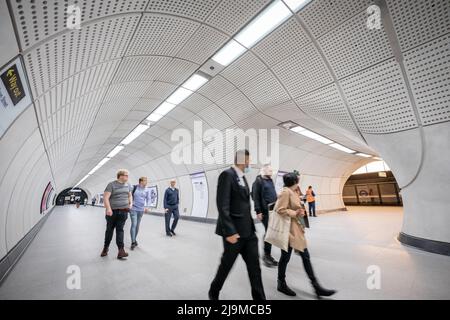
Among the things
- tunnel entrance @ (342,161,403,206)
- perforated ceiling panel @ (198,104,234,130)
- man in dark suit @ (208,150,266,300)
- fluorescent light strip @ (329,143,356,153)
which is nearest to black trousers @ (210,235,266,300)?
man in dark suit @ (208,150,266,300)

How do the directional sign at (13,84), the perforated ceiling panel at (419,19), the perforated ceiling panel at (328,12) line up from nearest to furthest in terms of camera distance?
1. the directional sign at (13,84)
2. the perforated ceiling panel at (419,19)
3. the perforated ceiling panel at (328,12)

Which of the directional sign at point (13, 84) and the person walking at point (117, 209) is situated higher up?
the directional sign at point (13, 84)

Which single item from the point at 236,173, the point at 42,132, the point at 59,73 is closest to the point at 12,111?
the point at 59,73

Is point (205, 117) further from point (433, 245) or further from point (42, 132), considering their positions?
point (433, 245)

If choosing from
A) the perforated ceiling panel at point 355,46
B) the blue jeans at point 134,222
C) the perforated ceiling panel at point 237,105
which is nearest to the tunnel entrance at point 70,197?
the blue jeans at point 134,222

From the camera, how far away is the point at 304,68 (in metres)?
4.34

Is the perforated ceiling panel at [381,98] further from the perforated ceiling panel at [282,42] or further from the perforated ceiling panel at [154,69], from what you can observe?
the perforated ceiling panel at [154,69]

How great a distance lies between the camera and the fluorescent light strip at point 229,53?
413 cm

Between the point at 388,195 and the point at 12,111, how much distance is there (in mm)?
23187

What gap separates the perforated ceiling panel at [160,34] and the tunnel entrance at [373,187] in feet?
63.1

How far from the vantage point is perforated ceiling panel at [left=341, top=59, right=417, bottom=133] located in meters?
3.88

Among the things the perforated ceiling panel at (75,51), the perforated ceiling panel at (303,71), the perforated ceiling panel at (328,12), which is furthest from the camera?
the perforated ceiling panel at (303,71)

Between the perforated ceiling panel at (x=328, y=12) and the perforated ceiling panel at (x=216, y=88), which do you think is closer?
the perforated ceiling panel at (x=328, y=12)

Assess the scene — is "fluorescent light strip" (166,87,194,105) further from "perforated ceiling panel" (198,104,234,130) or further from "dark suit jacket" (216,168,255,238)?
"dark suit jacket" (216,168,255,238)
